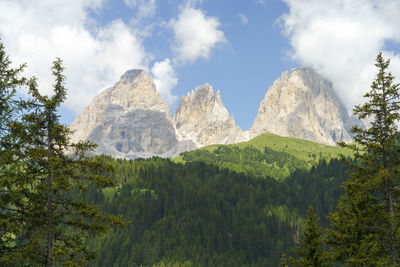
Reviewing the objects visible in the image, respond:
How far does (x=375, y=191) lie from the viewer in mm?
19719

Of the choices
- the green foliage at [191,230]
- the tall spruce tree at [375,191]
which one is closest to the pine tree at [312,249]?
the tall spruce tree at [375,191]

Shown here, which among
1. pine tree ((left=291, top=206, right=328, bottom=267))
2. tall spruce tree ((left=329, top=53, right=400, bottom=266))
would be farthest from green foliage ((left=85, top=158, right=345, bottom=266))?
tall spruce tree ((left=329, top=53, right=400, bottom=266))

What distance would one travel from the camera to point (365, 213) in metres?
20.1

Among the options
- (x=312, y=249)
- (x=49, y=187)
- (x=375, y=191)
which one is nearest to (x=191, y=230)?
(x=312, y=249)

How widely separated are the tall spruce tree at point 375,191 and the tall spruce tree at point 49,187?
13.6 m

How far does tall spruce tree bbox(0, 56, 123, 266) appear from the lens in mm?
14789

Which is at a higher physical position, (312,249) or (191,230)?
(312,249)

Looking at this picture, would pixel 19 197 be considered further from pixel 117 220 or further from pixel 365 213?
pixel 365 213

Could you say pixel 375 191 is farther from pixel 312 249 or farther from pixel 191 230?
pixel 191 230

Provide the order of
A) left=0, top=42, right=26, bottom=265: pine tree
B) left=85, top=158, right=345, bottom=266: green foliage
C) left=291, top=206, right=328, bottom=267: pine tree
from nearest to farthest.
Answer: left=0, top=42, right=26, bottom=265: pine tree → left=291, top=206, right=328, bottom=267: pine tree → left=85, top=158, right=345, bottom=266: green foliage

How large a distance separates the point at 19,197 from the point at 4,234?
70.6 inches

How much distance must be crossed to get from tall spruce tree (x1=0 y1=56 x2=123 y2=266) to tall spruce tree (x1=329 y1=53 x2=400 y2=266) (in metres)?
13.6

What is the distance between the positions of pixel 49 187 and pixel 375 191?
1761 centimetres

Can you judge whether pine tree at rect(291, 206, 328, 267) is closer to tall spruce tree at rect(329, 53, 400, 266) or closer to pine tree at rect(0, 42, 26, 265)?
tall spruce tree at rect(329, 53, 400, 266)
